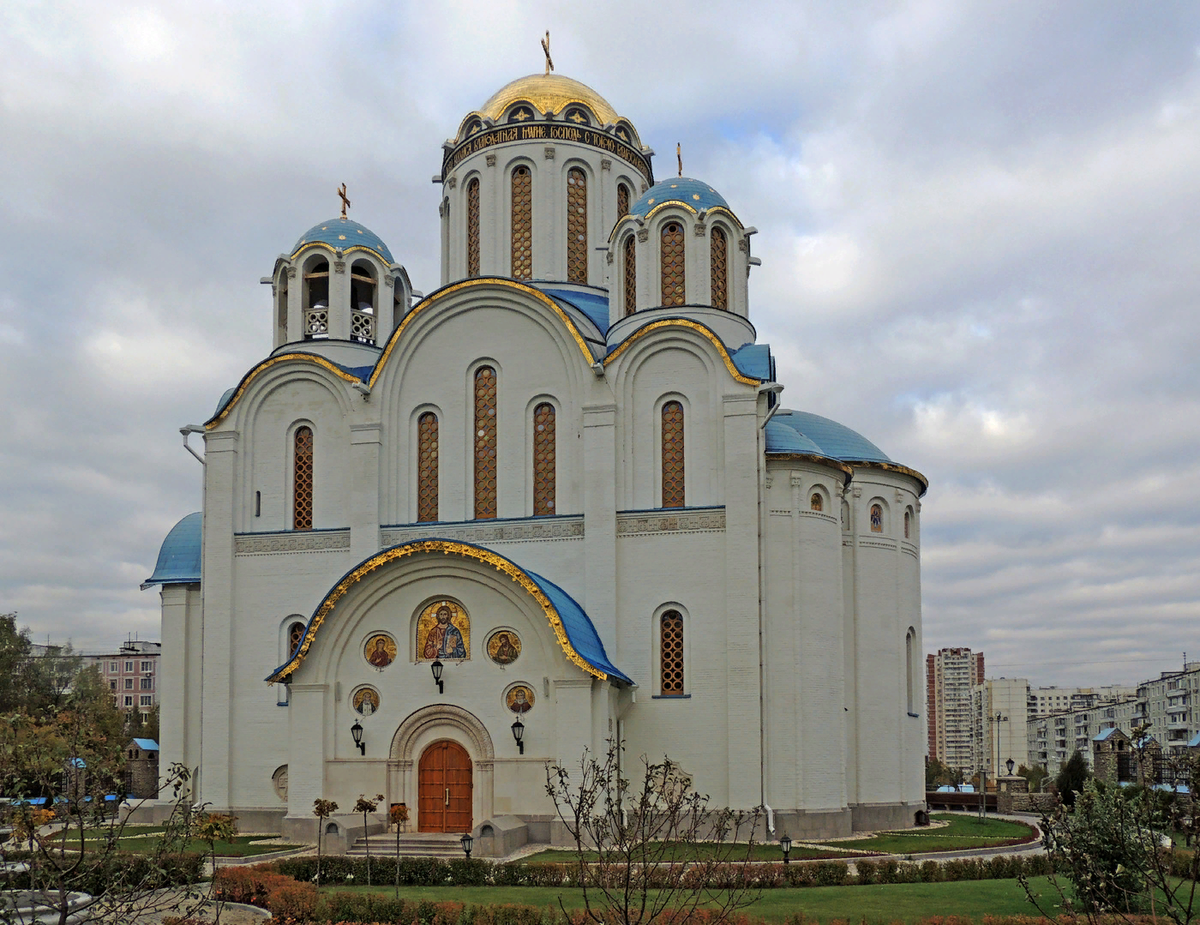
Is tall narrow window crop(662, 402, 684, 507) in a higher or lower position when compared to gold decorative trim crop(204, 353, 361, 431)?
lower

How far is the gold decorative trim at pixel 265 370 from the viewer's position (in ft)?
78.6

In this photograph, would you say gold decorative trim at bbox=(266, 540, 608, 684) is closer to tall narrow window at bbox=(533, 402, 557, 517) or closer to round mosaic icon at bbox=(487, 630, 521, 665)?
round mosaic icon at bbox=(487, 630, 521, 665)

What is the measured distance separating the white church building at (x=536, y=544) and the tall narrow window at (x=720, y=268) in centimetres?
6

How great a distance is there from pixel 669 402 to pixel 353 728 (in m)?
7.96

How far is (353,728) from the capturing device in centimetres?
2117

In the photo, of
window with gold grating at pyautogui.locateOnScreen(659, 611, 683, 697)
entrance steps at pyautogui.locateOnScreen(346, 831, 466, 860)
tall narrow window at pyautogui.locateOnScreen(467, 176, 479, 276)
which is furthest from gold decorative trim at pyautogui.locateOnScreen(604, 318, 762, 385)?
entrance steps at pyautogui.locateOnScreen(346, 831, 466, 860)

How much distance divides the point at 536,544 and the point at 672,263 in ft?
19.9

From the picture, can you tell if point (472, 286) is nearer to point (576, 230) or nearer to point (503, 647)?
point (576, 230)

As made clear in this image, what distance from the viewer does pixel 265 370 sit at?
80.5ft

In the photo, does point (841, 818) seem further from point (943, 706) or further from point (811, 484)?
point (943, 706)

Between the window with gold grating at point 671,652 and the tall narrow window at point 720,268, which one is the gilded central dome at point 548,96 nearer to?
the tall narrow window at point 720,268

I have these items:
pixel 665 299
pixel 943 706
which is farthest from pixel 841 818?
pixel 943 706

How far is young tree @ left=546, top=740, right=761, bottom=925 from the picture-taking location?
881cm

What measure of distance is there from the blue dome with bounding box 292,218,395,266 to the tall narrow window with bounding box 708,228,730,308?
691 centimetres
